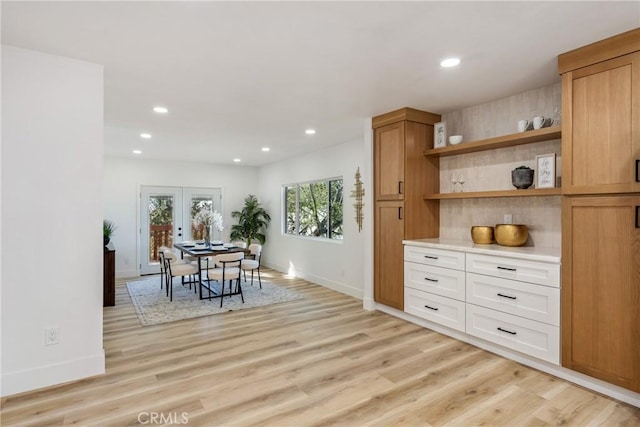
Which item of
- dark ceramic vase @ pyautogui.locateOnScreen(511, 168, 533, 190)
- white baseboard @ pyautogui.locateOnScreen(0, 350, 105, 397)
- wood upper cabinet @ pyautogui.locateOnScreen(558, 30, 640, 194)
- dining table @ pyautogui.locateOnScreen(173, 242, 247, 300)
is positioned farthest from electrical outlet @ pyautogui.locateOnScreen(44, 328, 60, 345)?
dark ceramic vase @ pyautogui.locateOnScreen(511, 168, 533, 190)

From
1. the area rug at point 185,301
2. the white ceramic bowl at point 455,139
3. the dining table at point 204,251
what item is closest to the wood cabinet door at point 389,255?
the white ceramic bowl at point 455,139

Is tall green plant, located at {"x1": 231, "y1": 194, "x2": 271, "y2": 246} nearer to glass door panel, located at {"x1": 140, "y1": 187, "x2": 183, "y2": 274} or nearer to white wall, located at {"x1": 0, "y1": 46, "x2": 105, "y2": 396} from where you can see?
glass door panel, located at {"x1": 140, "y1": 187, "x2": 183, "y2": 274}

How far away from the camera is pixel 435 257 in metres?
3.65

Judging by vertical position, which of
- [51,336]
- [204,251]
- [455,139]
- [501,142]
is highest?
Answer: [455,139]

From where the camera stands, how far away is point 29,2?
1.93m

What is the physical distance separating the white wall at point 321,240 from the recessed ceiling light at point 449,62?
1.94m

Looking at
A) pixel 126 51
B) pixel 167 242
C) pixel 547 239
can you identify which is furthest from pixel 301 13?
pixel 167 242

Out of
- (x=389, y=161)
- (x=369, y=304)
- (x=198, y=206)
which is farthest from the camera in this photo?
(x=198, y=206)

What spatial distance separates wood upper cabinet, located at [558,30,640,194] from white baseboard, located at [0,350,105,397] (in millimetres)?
3913

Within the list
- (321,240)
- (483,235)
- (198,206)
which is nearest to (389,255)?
(483,235)

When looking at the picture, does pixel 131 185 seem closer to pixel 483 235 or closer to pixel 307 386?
pixel 307 386

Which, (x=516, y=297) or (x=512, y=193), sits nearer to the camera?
(x=516, y=297)

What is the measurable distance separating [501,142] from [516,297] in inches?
58.2

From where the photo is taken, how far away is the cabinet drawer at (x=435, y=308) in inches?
135
